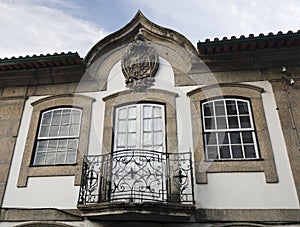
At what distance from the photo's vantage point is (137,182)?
19.8ft

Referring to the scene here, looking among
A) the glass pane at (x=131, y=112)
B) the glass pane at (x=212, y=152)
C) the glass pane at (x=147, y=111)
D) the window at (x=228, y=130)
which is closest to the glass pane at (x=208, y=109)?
the window at (x=228, y=130)

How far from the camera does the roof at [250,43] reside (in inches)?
267

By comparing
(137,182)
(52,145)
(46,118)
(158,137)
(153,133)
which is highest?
(46,118)

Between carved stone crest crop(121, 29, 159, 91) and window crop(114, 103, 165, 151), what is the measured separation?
61cm

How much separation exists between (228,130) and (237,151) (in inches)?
21.0

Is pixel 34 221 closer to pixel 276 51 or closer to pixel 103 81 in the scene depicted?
pixel 103 81

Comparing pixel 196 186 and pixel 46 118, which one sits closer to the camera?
pixel 196 186

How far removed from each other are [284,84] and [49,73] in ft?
20.3

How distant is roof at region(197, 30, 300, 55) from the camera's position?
679cm

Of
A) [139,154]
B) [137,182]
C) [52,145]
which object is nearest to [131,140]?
[139,154]

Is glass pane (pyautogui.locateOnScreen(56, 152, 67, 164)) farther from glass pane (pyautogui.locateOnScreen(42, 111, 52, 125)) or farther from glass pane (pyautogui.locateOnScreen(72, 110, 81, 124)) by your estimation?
glass pane (pyautogui.locateOnScreen(42, 111, 52, 125))

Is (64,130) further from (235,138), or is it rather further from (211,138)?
(235,138)

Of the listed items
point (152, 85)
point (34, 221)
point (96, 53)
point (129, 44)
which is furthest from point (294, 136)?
point (34, 221)

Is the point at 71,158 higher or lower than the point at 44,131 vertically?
lower
